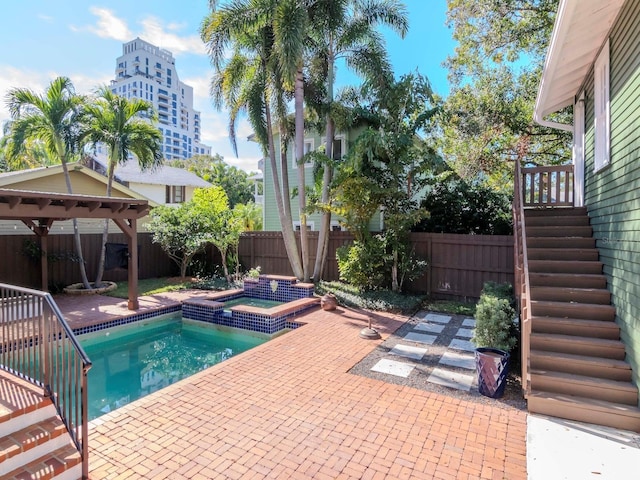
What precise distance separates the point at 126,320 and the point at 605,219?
9.65m

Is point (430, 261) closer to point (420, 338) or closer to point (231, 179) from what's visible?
point (420, 338)

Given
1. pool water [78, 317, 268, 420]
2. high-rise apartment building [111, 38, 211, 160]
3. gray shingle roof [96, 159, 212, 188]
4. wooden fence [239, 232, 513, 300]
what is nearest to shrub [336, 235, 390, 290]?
wooden fence [239, 232, 513, 300]

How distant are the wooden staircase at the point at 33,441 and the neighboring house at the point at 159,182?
63.4 feet

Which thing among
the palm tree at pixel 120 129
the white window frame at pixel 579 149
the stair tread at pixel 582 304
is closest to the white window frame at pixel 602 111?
the white window frame at pixel 579 149

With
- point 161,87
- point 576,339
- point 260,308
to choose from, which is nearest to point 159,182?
point 260,308

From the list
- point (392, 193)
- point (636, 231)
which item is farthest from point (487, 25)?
point (636, 231)

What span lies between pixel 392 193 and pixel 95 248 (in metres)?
10.4

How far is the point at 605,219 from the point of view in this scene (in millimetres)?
5449

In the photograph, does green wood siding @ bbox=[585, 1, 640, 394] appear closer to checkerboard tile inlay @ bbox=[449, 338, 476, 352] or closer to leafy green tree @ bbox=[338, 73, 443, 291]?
checkerboard tile inlay @ bbox=[449, 338, 476, 352]

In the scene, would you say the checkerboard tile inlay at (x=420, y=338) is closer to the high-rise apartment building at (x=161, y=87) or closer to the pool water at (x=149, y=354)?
the pool water at (x=149, y=354)

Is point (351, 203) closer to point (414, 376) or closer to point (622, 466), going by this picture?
point (414, 376)

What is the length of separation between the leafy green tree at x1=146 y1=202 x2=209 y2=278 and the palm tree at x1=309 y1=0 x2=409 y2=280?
4612 millimetres

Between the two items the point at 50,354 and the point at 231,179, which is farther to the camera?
the point at 231,179

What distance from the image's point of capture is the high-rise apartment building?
92.4 meters
